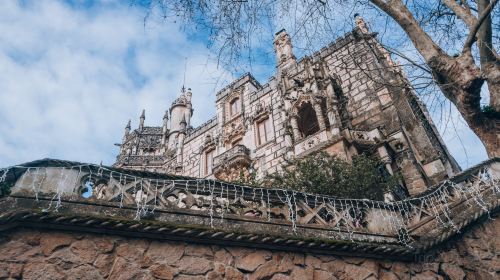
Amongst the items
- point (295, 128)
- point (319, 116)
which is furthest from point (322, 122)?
point (295, 128)

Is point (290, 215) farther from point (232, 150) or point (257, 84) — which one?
point (257, 84)

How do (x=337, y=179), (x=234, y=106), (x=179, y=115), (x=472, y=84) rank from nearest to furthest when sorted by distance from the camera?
(x=472, y=84) < (x=337, y=179) < (x=234, y=106) < (x=179, y=115)

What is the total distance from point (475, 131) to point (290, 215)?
3.00 m

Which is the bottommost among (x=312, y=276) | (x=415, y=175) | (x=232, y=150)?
(x=312, y=276)

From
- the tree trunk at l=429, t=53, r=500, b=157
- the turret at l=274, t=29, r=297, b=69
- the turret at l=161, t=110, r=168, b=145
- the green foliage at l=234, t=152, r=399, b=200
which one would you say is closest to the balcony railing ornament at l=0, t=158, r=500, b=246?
the tree trunk at l=429, t=53, r=500, b=157

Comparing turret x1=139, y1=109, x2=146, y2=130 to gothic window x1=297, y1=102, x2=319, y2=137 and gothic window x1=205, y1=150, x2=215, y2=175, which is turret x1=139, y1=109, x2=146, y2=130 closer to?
gothic window x1=205, y1=150, x2=215, y2=175

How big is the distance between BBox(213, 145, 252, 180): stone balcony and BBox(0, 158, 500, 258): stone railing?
12.7 metres

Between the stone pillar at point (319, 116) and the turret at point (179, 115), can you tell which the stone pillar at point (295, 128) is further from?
the turret at point (179, 115)

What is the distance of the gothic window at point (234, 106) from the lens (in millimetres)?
23089

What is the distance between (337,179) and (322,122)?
491cm

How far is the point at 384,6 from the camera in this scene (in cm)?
638

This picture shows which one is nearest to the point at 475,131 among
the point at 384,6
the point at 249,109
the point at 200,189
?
the point at 384,6

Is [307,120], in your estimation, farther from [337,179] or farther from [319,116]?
[337,179]

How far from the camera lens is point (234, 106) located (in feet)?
77.9
